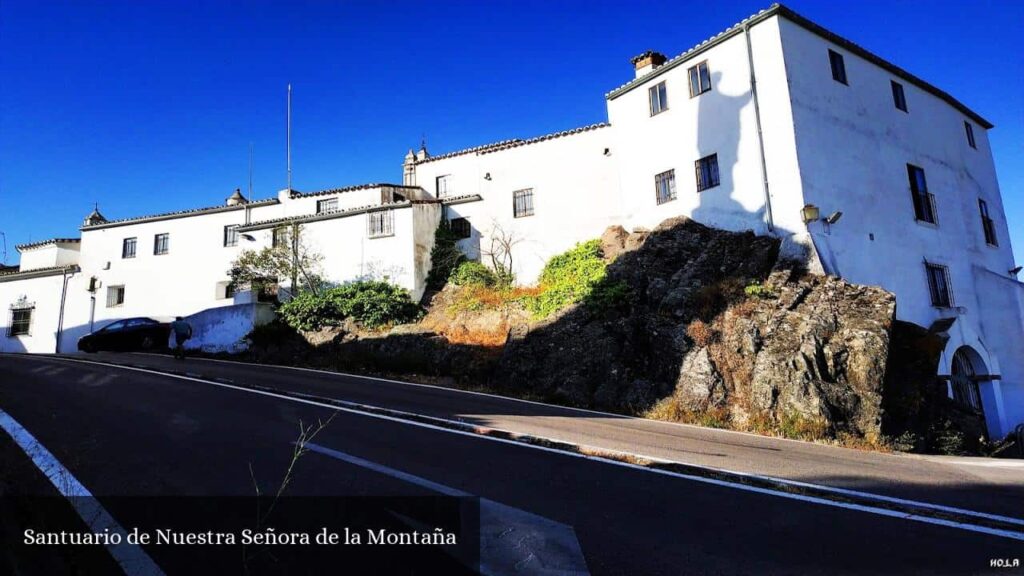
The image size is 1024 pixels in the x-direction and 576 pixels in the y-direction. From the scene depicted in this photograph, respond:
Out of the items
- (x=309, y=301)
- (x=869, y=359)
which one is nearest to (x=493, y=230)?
(x=309, y=301)

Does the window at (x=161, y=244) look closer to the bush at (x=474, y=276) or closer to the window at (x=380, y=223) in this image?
the window at (x=380, y=223)

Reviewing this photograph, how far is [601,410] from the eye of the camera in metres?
14.2

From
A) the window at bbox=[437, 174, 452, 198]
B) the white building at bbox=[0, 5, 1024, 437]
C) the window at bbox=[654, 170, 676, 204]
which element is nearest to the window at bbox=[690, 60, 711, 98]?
the white building at bbox=[0, 5, 1024, 437]

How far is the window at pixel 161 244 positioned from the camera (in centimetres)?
3100

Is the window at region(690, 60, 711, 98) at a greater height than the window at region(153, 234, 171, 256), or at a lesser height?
greater

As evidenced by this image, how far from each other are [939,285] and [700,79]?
11615mm

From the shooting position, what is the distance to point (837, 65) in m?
20.1

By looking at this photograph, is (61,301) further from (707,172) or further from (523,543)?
(523,543)

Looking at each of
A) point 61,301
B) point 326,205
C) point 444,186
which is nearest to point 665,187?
point 444,186

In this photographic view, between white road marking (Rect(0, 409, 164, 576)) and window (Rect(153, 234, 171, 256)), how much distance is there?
2741 cm

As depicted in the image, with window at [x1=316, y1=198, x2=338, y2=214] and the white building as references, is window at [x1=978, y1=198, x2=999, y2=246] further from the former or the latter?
window at [x1=316, y1=198, x2=338, y2=214]

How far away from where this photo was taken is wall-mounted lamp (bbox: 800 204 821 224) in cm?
1695

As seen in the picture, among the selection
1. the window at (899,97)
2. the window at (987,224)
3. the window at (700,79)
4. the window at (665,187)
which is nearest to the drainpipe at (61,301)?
the window at (665,187)

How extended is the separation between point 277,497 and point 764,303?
1396 centimetres
